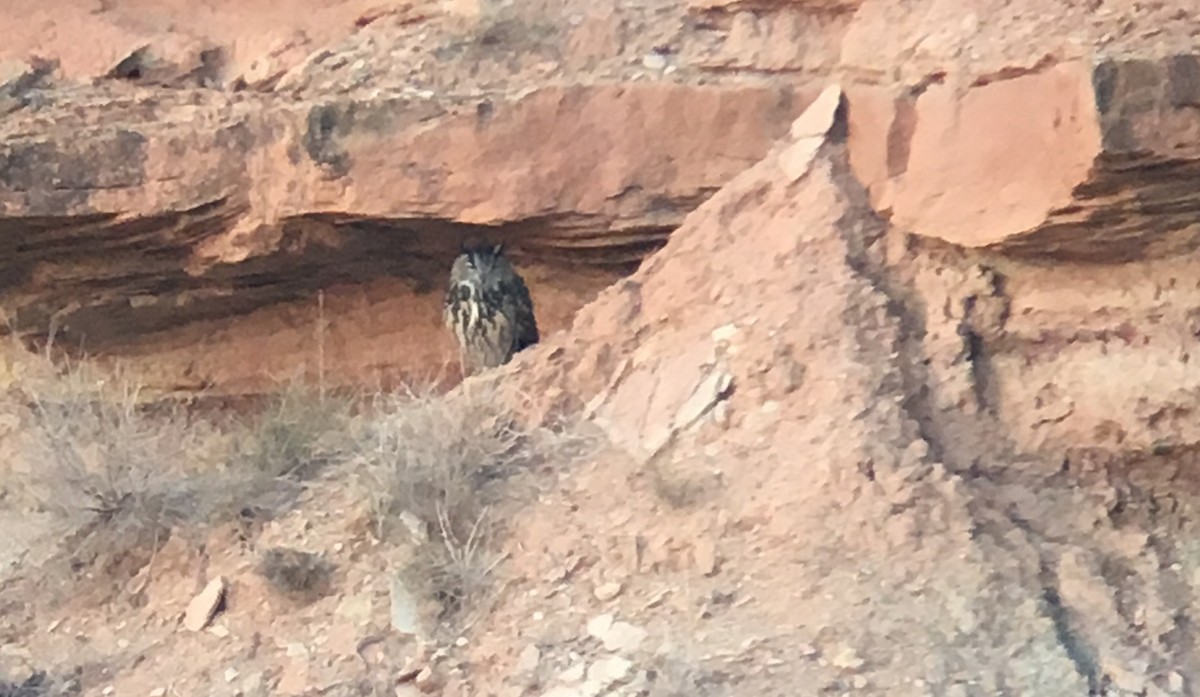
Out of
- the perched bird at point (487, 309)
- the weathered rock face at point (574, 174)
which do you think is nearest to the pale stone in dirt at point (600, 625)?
the weathered rock face at point (574, 174)

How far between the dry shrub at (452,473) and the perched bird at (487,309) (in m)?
0.73

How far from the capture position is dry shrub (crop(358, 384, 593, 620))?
11.6ft

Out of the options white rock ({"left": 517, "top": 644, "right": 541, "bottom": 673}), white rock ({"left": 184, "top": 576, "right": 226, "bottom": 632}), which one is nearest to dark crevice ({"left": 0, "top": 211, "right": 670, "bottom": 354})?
white rock ({"left": 184, "top": 576, "right": 226, "bottom": 632})

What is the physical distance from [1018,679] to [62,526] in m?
2.77

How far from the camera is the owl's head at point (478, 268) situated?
4902 mm

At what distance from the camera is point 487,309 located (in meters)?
4.87

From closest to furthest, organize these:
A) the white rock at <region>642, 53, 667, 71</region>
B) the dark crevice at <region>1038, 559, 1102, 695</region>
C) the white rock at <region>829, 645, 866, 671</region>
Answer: the white rock at <region>829, 645, 866, 671</region> → the dark crevice at <region>1038, 559, 1102, 695</region> → the white rock at <region>642, 53, 667, 71</region>

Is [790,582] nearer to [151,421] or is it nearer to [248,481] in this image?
[248,481]

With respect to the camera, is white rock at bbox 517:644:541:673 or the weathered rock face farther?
the weathered rock face

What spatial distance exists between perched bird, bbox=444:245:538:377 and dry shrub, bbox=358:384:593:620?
0.73 metres

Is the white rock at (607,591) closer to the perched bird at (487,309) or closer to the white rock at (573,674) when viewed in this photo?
the white rock at (573,674)

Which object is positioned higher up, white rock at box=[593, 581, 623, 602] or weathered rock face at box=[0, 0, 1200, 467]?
weathered rock face at box=[0, 0, 1200, 467]

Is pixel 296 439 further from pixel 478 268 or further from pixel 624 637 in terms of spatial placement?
pixel 624 637

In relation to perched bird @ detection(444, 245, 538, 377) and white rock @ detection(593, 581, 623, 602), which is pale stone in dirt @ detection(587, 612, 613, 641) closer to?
white rock @ detection(593, 581, 623, 602)
